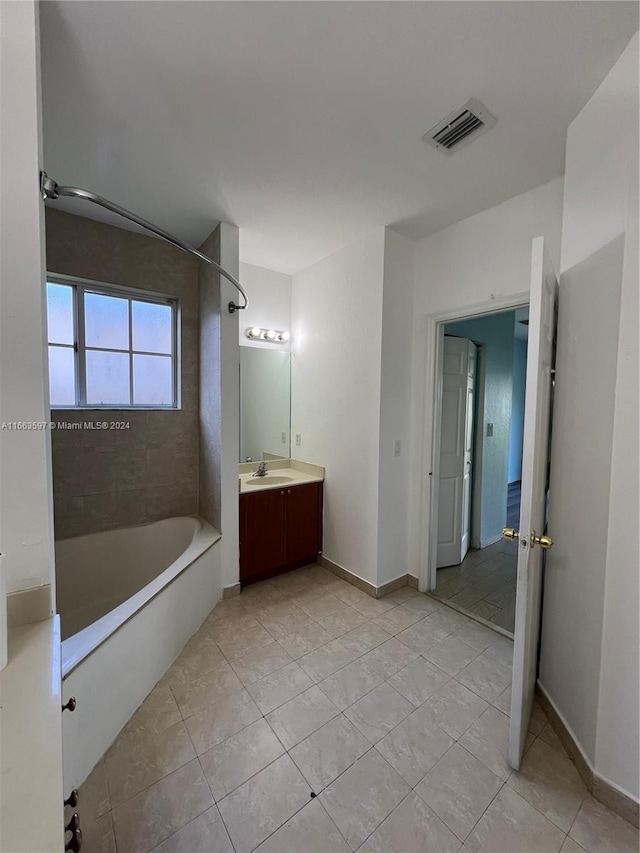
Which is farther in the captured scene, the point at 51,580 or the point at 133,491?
the point at 133,491

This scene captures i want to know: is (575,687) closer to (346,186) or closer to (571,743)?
(571,743)

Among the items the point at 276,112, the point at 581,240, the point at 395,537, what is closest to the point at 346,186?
the point at 276,112

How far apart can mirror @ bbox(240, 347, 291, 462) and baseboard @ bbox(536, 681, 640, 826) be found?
2.53 meters

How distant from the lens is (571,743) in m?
1.38

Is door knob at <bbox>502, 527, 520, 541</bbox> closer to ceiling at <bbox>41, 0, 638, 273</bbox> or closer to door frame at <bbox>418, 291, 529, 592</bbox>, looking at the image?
door frame at <bbox>418, 291, 529, 592</bbox>

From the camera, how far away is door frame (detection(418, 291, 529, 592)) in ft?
8.25

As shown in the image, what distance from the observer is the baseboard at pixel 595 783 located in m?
1.16

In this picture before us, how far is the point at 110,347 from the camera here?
2.52 metres

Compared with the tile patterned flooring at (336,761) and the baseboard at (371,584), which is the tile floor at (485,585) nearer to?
the baseboard at (371,584)

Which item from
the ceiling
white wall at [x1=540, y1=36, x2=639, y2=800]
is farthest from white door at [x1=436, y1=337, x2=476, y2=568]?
white wall at [x1=540, y1=36, x2=639, y2=800]

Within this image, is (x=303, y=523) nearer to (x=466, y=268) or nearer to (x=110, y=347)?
(x=110, y=347)

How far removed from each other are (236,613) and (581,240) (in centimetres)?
275

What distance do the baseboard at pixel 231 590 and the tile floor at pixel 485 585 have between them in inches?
57.8

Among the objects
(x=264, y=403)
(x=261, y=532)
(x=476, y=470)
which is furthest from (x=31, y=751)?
(x=476, y=470)
